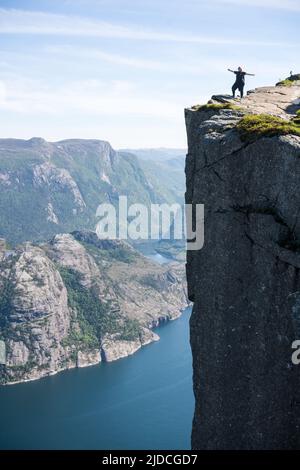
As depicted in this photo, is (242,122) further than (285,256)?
Yes

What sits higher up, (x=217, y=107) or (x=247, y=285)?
(x=217, y=107)

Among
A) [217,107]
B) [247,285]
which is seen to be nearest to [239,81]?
[217,107]

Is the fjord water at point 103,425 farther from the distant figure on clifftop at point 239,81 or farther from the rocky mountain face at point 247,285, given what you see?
the rocky mountain face at point 247,285

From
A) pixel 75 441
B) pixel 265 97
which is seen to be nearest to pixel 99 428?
pixel 75 441

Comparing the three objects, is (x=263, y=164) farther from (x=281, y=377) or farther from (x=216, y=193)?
(x=281, y=377)

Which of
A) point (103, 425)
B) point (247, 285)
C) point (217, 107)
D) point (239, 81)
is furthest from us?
point (103, 425)

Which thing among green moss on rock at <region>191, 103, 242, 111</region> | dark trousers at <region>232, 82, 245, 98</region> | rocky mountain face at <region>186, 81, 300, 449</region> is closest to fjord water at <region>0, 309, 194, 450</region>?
dark trousers at <region>232, 82, 245, 98</region>

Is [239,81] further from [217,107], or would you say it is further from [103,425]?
[103,425]

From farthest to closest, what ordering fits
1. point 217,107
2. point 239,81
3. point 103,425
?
point 103,425 < point 239,81 < point 217,107
